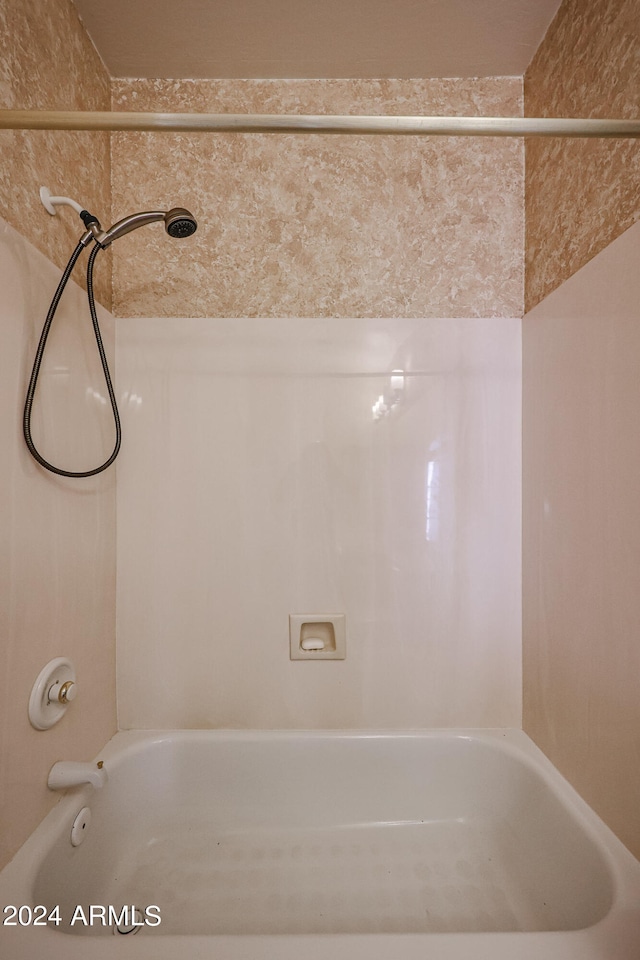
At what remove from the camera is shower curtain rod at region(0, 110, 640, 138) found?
30.6 inches

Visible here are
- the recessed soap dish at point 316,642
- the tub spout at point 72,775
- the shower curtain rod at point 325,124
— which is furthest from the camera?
the recessed soap dish at point 316,642

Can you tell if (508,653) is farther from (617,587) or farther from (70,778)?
(70,778)

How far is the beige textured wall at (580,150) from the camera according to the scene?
3.26 feet

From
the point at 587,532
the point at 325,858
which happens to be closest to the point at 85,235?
the point at 587,532

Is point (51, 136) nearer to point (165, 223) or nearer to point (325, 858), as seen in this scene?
point (165, 223)

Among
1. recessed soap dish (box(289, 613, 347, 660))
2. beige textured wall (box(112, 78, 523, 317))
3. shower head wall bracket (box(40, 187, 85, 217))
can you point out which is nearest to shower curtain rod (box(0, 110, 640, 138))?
shower head wall bracket (box(40, 187, 85, 217))

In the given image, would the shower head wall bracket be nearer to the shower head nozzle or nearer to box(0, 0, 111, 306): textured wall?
box(0, 0, 111, 306): textured wall

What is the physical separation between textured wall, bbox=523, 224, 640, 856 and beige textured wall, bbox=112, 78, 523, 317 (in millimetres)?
324

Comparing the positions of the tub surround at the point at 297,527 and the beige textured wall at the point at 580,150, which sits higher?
the beige textured wall at the point at 580,150

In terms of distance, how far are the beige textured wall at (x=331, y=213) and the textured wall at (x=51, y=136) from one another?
3.9 inches

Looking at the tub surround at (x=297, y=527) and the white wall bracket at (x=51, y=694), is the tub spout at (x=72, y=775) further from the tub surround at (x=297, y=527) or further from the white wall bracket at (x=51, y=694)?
the tub surround at (x=297, y=527)

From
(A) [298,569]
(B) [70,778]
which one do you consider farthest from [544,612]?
(B) [70,778]

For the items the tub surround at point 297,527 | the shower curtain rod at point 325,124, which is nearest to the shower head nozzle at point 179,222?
the shower curtain rod at point 325,124

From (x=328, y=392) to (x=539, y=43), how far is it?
3.67 feet
